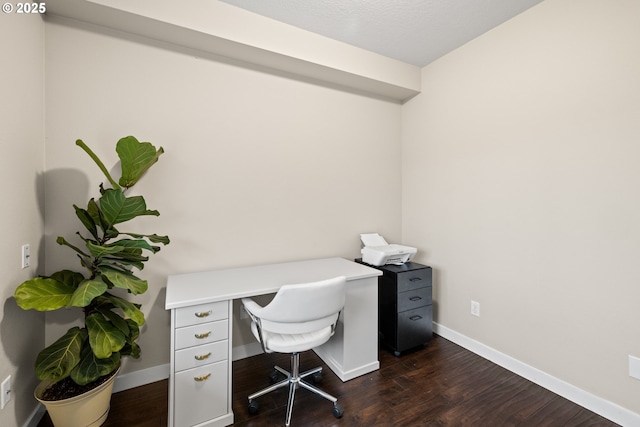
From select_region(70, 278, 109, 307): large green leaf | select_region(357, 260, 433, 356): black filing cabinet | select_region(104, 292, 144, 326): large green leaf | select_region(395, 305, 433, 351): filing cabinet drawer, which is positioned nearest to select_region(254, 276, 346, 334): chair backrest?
select_region(104, 292, 144, 326): large green leaf

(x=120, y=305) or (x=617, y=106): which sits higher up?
(x=617, y=106)

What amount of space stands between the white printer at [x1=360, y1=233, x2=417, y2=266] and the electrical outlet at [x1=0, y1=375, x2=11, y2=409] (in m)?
2.36

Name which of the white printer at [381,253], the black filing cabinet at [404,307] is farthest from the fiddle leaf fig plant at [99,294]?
the black filing cabinet at [404,307]

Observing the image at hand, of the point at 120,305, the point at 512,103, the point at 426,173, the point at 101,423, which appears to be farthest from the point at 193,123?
the point at 512,103

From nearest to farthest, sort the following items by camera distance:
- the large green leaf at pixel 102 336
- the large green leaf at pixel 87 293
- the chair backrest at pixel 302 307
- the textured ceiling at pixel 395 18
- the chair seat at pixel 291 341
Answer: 1. the large green leaf at pixel 87 293
2. the large green leaf at pixel 102 336
3. the chair backrest at pixel 302 307
4. the chair seat at pixel 291 341
5. the textured ceiling at pixel 395 18

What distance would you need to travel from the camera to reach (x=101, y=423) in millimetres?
1559

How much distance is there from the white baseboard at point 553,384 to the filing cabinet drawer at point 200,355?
211cm

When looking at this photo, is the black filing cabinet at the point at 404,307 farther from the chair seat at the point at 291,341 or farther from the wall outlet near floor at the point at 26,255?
the wall outlet near floor at the point at 26,255

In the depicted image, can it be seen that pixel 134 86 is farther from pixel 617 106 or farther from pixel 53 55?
pixel 617 106

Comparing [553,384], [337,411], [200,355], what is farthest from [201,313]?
[553,384]

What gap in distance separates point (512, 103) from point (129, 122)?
2888mm

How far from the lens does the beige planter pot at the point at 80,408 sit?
137 centimetres

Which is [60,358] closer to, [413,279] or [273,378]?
[273,378]

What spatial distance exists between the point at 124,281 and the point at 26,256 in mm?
637
